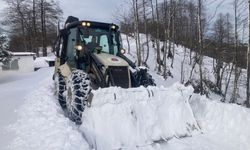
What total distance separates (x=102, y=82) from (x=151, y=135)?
1703 millimetres

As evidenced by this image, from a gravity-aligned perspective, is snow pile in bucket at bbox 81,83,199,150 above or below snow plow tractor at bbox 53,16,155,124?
below

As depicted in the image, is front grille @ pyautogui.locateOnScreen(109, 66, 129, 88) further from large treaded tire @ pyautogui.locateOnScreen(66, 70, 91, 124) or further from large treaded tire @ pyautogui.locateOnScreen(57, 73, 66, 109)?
large treaded tire @ pyautogui.locateOnScreen(57, 73, 66, 109)

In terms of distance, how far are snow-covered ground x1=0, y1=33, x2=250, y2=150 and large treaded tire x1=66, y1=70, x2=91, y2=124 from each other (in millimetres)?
248

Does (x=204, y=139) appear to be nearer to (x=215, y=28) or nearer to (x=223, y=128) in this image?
(x=223, y=128)

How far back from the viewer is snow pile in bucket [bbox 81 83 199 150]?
6.50 meters

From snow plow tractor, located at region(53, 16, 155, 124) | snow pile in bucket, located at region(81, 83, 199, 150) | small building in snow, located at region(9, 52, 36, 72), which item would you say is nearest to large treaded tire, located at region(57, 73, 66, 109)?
snow plow tractor, located at region(53, 16, 155, 124)

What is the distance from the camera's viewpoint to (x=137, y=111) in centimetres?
692

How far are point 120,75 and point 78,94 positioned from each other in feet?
3.45

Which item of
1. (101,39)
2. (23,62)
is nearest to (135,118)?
(101,39)

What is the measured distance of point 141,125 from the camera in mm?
6820

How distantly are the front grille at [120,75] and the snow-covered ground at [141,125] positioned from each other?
2.53 ft

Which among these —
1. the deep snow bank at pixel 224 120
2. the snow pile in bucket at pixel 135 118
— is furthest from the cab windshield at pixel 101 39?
the deep snow bank at pixel 224 120

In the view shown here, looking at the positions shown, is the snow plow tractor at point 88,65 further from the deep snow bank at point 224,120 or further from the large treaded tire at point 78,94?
the deep snow bank at point 224,120

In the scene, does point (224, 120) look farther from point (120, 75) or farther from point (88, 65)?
point (88, 65)
